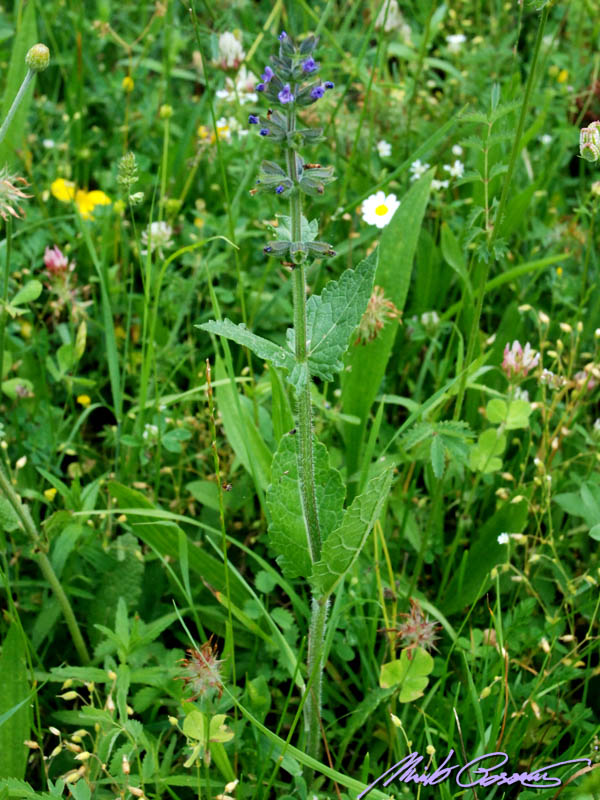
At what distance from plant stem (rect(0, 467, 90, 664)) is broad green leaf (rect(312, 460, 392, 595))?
0.68 meters

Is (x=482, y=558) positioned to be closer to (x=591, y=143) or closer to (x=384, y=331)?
(x=384, y=331)

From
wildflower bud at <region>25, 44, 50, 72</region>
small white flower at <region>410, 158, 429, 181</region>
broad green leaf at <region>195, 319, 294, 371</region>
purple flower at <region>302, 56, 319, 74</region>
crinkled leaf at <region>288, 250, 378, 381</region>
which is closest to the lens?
purple flower at <region>302, 56, 319, 74</region>

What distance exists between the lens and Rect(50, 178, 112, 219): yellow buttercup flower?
9.52 feet

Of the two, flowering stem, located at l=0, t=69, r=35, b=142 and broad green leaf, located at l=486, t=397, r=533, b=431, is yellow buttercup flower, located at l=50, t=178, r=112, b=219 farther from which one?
broad green leaf, located at l=486, t=397, r=533, b=431

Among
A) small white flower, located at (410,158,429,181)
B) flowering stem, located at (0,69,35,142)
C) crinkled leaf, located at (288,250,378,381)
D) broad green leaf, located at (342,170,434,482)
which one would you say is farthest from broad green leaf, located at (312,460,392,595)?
small white flower, located at (410,158,429,181)

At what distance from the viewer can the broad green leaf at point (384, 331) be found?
2316 millimetres

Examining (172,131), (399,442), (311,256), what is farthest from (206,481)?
(172,131)

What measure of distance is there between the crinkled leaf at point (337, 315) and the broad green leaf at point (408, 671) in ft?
2.26

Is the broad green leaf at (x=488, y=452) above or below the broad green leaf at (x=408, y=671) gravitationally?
above

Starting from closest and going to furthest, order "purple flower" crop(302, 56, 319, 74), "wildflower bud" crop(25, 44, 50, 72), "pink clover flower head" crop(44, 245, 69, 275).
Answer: "purple flower" crop(302, 56, 319, 74) → "wildflower bud" crop(25, 44, 50, 72) → "pink clover flower head" crop(44, 245, 69, 275)

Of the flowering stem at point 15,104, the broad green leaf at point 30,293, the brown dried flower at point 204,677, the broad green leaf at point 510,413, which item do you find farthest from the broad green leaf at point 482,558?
the flowering stem at point 15,104

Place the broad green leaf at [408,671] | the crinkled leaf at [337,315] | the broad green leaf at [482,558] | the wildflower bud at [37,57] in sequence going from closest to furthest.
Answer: the crinkled leaf at [337,315] → the wildflower bud at [37,57] → the broad green leaf at [408,671] → the broad green leaf at [482,558]

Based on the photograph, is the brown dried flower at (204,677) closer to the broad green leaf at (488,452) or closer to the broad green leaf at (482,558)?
the broad green leaf at (482,558)

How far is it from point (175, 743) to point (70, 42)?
2.95 metres
